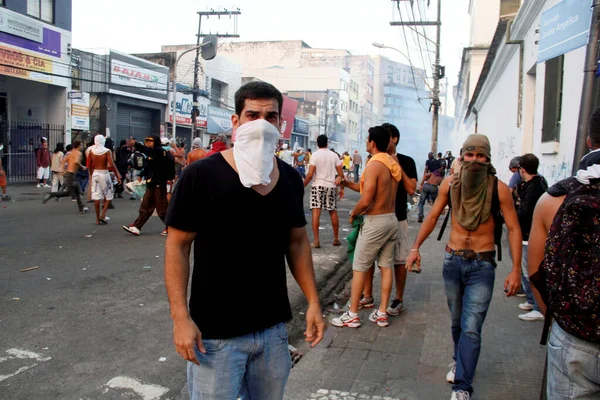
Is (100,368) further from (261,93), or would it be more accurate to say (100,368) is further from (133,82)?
(133,82)

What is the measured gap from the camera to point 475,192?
347 cm

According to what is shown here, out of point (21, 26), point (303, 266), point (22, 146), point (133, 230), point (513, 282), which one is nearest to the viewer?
point (303, 266)

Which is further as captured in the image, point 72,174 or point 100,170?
point 72,174

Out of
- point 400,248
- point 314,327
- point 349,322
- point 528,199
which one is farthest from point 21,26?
point 314,327

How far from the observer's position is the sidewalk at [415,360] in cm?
357

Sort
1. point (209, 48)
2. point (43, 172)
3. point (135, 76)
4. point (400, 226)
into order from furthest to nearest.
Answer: point (135, 76)
point (209, 48)
point (43, 172)
point (400, 226)

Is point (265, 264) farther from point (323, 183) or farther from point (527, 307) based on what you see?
point (323, 183)

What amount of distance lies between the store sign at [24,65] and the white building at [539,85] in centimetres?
1642

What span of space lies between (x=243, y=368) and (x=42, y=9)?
73.6 ft

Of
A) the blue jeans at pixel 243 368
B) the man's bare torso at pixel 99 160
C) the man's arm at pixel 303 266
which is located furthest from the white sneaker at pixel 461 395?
the man's bare torso at pixel 99 160

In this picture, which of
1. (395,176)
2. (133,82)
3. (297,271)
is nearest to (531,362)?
(395,176)

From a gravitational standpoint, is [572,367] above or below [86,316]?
above

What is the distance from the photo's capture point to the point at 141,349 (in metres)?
4.16

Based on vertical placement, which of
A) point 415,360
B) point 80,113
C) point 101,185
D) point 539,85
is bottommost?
point 415,360
